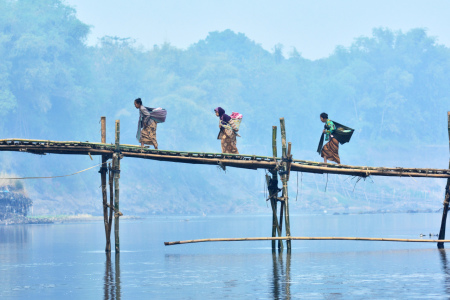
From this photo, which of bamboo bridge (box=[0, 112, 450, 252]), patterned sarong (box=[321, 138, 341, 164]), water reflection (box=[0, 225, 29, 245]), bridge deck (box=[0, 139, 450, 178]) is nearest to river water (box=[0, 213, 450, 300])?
bamboo bridge (box=[0, 112, 450, 252])

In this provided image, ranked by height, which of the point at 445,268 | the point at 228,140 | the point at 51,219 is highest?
the point at 228,140

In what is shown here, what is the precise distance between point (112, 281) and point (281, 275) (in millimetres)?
5248

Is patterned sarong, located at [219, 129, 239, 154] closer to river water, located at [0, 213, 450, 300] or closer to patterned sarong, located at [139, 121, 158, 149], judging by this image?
patterned sarong, located at [139, 121, 158, 149]

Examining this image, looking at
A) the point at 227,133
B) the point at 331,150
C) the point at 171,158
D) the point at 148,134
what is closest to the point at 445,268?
the point at 331,150

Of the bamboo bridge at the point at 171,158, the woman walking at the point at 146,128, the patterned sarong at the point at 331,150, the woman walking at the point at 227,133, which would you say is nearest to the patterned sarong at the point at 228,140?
the woman walking at the point at 227,133

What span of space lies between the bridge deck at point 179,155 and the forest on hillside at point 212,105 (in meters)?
56.7

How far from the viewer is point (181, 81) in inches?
4444

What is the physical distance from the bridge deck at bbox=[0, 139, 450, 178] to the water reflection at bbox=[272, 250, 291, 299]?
354 centimetres

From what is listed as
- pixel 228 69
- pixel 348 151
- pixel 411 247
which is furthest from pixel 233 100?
pixel 411 247

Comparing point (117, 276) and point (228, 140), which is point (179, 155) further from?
point (117, 276)

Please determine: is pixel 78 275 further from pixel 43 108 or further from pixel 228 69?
pixel 228 69

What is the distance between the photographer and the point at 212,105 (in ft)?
358

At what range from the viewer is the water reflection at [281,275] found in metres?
23.2

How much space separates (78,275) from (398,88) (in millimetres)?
96324
